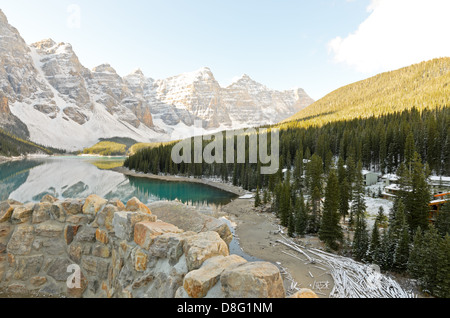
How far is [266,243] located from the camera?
2773 cm

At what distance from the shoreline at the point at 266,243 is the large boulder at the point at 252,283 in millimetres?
14870

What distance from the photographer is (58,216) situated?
614 centimetres

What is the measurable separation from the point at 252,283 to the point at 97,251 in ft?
14.2

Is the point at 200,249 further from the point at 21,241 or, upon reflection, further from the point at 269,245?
the point at 269,245

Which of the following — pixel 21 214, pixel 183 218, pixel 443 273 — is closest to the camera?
pixel 21 214

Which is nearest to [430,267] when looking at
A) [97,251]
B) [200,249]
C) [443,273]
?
[443,273]

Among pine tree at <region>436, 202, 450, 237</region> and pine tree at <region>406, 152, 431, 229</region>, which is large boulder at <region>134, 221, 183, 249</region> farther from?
pine tree at <region>406, 152, 431, 229</region>

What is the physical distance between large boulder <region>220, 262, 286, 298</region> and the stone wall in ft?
1.69

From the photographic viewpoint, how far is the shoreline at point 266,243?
18.9 m

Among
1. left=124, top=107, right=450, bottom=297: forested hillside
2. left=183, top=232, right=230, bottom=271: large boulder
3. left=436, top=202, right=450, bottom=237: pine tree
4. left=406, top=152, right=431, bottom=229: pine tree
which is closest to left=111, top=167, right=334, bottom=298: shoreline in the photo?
left=124, top=107, right=450, bottom=297: forested hillside

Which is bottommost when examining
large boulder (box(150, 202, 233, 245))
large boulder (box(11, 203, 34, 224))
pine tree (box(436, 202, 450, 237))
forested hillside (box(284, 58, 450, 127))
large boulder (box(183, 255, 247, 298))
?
pine tree (box(436, 202, 450, 237))

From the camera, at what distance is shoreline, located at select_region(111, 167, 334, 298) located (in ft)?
62.1
